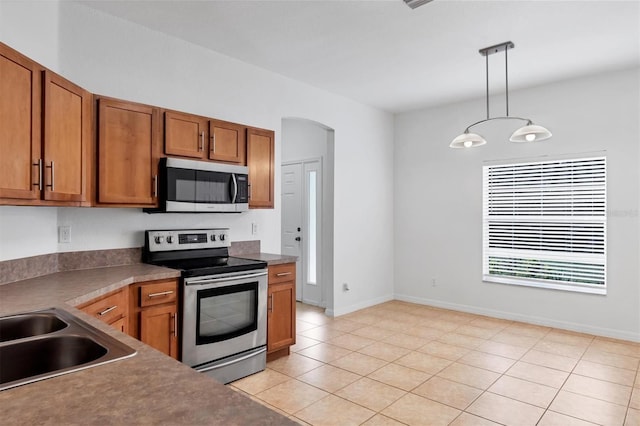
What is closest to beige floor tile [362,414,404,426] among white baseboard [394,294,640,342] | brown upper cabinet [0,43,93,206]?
brown upper cabinet [0,43,93,206]

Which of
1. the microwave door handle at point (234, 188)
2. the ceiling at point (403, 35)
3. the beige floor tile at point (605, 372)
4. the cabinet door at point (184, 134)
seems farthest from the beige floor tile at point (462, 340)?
the cabinet door at point (184, 134)

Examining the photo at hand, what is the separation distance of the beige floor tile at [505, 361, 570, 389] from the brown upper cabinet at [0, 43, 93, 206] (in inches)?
140

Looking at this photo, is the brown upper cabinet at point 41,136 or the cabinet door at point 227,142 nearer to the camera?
the brown upper cabinet at point 41,136

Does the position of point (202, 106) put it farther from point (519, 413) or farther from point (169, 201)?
point (519, 413)

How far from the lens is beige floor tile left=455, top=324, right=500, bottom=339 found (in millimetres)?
4336

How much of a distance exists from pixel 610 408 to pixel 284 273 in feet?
8.47

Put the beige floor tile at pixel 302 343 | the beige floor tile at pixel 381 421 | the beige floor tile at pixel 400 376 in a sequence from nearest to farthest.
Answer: the beige floor tile at pixel 381 421 < the beige floor tile at pixel 400 376 < the beige floor tile at pixel 302 343

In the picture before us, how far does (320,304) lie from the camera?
5.69m

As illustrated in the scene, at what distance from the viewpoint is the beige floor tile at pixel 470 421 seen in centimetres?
249

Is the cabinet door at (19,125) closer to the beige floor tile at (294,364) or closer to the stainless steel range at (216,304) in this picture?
the stainless steel range at (216,304)

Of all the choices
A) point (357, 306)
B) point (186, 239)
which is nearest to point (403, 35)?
point (186, 239)

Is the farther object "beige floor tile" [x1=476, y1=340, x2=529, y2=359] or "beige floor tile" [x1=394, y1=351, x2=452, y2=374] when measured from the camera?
"beige floor tile" [x1=476, y1=340, x2=529, y2=359]

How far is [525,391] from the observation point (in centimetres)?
297

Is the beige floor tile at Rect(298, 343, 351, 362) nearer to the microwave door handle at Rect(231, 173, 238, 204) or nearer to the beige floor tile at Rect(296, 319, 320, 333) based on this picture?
the beige floor tile at Rect(296, 319, 320, 333)
